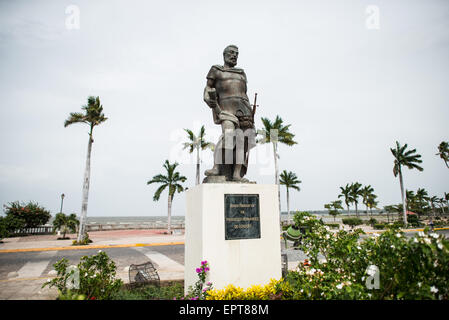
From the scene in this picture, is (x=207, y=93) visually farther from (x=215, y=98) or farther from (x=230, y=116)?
(x=230, y=116)

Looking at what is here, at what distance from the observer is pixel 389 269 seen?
245 cm

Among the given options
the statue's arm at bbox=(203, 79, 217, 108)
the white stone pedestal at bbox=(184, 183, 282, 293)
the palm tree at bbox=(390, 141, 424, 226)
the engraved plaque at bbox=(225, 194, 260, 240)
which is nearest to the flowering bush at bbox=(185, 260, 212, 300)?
the white stone pedestal at bbox=(184, 183, 282, 293)

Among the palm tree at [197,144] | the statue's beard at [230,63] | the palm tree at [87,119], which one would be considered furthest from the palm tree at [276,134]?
the statue's beard at [230,63]

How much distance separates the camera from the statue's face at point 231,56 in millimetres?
4688

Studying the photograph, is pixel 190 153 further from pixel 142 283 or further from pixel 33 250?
pixel 142 283

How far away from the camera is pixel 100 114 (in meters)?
17.9

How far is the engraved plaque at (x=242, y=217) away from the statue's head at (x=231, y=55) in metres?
2.52

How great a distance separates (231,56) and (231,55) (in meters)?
0.02

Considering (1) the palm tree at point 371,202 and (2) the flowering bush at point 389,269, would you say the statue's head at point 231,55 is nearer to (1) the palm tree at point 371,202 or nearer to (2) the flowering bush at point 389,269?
(2) the flowering bush at point 389,269

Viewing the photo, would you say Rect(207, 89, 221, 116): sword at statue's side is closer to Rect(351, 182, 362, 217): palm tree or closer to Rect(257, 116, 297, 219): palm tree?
Rect(257, 116, 297, 219): palm tree
